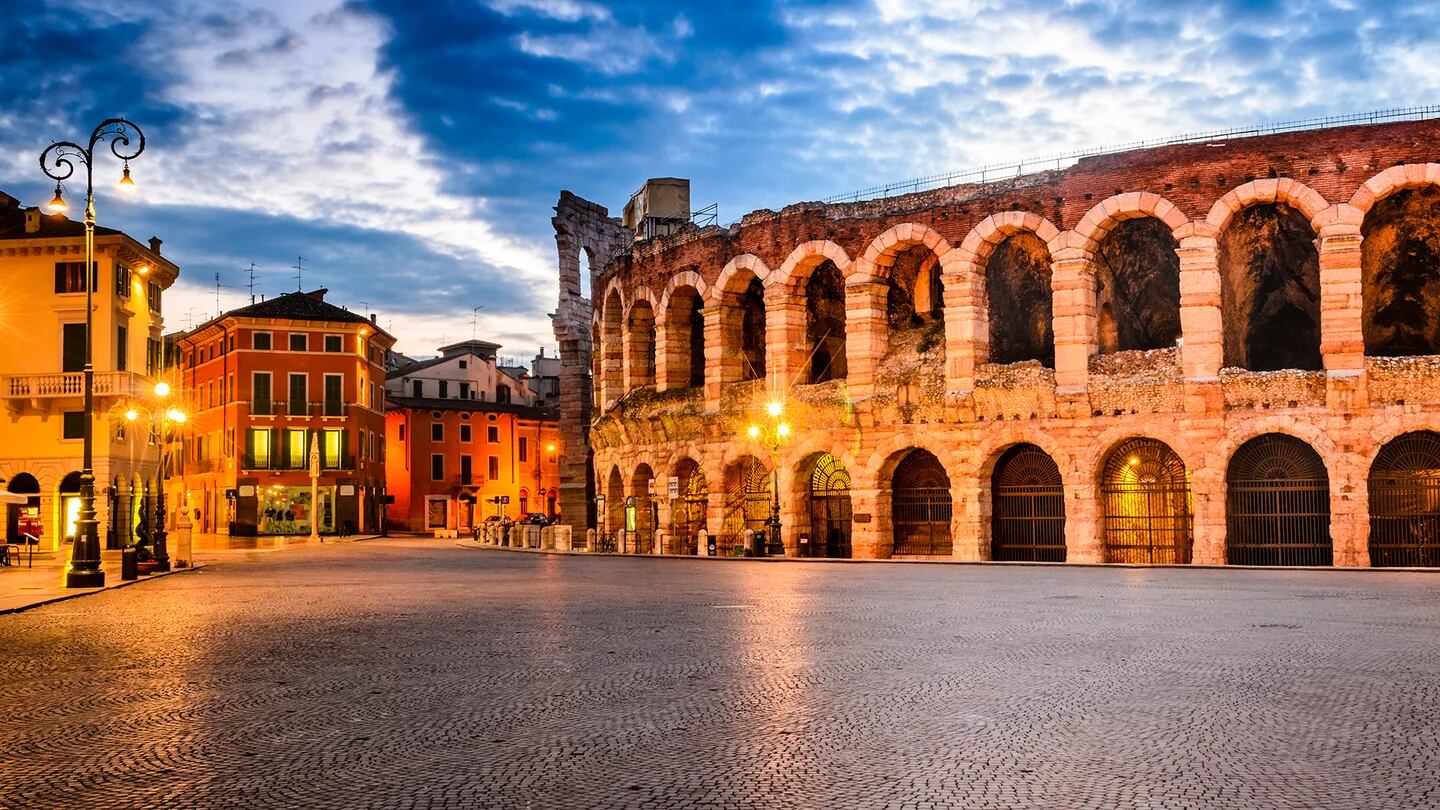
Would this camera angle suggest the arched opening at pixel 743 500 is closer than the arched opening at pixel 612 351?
Yes

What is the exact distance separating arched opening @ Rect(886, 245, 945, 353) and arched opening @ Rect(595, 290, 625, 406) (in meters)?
12.0

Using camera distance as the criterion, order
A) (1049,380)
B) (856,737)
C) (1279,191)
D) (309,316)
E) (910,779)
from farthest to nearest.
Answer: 1. (309,316)
2. (1049,380)
3. (1279,191)
4. (856,737)
5. (910,779)

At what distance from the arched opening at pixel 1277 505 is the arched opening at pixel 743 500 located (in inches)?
558

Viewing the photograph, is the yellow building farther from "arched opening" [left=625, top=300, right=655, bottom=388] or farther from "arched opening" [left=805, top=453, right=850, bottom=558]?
"arched opening" [left=805, top=453, right=850, bottom=558]

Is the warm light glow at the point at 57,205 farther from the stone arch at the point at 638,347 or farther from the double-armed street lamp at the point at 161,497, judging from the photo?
the stone arch at the point at 638,347

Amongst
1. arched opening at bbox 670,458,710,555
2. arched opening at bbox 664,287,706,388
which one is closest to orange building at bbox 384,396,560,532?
arched opening at bbox 670,458,710,555

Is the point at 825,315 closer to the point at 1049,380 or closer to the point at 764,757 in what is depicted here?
the point at 1049,380

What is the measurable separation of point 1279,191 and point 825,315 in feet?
47.5

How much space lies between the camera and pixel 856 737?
8180 mm

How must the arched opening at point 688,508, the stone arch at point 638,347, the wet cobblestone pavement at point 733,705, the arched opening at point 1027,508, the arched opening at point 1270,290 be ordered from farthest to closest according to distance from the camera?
the stone arch at point 638,347 → the arched opening at point 688,508 → the arched opening at point 1027,508 → the arched opening at point 1270,290 → the wet cobblestone pavement at point 733,705

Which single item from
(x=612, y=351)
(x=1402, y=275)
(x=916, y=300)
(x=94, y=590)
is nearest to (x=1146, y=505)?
(x=1402, y=275)

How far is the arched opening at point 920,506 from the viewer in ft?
119

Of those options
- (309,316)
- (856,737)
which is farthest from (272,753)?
(309,316)

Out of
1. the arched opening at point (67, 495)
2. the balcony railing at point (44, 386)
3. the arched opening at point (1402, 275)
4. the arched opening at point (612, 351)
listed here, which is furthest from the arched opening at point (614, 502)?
the arched opening at point (1402, 275)
